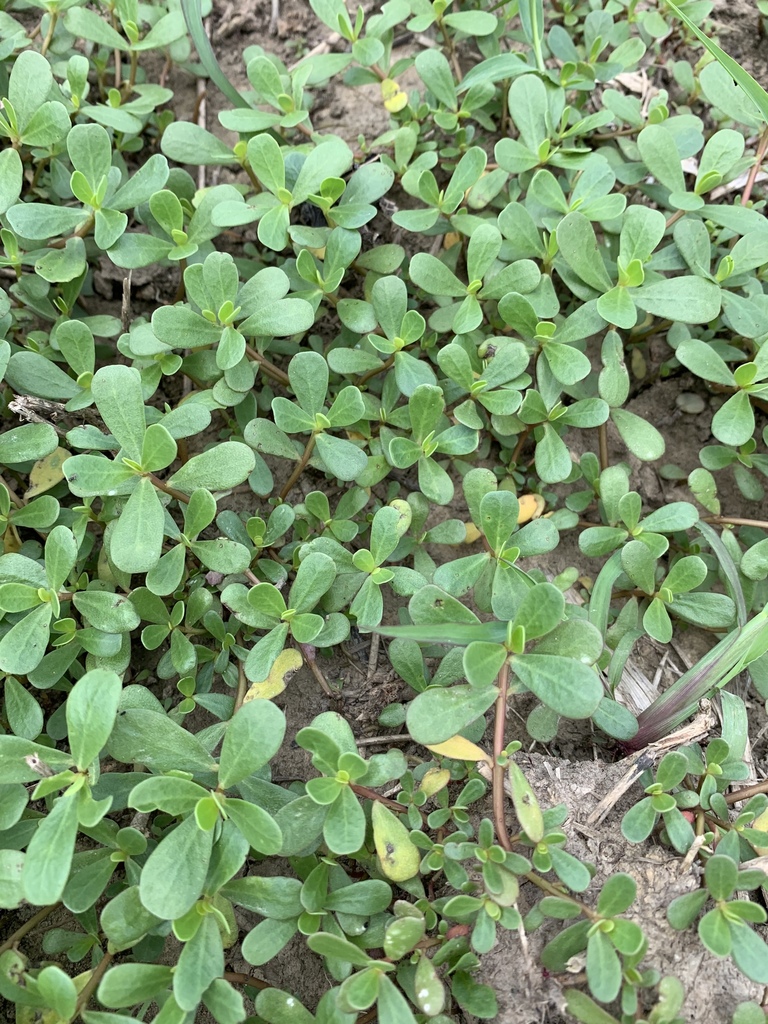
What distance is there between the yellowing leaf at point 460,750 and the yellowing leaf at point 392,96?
184 cm

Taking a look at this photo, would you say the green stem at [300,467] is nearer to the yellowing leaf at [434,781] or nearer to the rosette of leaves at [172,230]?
the rosette of leaves at [172,230]

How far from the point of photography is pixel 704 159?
6.95 feet

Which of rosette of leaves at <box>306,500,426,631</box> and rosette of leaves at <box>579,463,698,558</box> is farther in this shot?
rosette of leaves at <box>579,463,698,558</box>

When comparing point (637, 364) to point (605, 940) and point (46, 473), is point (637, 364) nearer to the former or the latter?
point (605, 940)

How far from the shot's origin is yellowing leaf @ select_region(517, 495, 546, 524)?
6.70 ft

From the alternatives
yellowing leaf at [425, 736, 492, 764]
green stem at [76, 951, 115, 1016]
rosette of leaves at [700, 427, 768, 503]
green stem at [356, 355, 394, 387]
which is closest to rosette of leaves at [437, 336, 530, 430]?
green stem at [356, 355, 394, 387]

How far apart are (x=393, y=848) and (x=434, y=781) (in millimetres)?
178

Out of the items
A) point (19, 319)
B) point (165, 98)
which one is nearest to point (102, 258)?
point (19, 319)

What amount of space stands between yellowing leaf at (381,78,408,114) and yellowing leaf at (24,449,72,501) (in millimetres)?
1407

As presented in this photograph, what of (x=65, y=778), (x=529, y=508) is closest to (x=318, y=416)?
(x=529, y=508)

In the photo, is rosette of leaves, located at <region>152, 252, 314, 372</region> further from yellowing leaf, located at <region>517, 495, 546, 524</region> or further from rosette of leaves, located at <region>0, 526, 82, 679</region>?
yellowing leaf, located at <region>517, 495, 546, 524</region>

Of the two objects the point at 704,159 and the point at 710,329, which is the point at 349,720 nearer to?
the point at 710,329

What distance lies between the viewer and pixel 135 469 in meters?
1.67

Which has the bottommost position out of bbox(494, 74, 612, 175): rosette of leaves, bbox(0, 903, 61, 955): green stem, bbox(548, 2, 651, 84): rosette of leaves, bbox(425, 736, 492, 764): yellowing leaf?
bbox(0, 903, 61, 955): green stem
